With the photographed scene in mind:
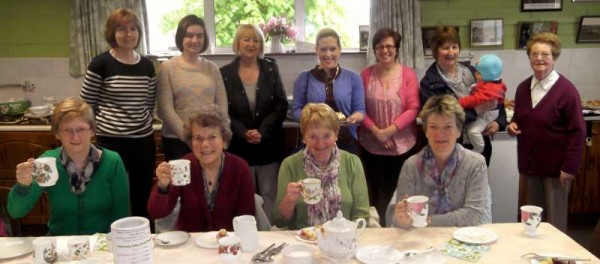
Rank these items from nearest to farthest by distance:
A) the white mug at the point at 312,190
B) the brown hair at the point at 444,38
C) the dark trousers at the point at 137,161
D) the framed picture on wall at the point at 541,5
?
1. the white mug at the point at 312,190
2. the dark trousers at the point at 137,161
3. the brown hair at the point at 444,38
4. the framed picture on wall at the point at 541,5

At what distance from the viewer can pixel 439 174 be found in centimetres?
221

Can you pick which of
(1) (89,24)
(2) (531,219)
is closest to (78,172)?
(2) (531,219)

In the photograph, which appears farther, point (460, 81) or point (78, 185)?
point (460, 81)

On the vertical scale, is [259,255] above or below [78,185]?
below

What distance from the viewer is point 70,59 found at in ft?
14.4

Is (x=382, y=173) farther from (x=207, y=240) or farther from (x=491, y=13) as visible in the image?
(x=491, y=13)

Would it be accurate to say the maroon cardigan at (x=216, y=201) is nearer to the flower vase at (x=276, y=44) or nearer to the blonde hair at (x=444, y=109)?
the blonde hair at (x=444, y=109)

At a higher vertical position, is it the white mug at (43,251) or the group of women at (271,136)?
the group of women at (271,136)

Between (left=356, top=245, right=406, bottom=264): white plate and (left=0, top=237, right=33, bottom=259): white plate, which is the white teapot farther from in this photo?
(left=0, top=237, right=33, bottom=259): white plate

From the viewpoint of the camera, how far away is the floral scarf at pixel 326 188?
7.41 ft

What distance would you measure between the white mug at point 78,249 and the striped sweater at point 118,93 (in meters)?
1.26

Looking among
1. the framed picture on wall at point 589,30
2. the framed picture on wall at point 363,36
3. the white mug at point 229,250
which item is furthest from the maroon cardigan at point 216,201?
the framed picture on wall at point 589,30

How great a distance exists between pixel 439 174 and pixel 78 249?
1385mm

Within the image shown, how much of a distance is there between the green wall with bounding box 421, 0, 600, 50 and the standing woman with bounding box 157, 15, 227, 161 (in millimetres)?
2135
